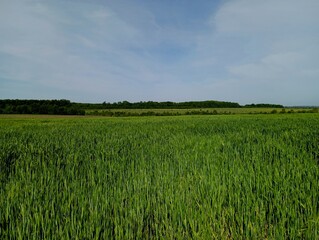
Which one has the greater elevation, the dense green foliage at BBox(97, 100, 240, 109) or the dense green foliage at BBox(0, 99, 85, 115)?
the dense green foliage at BBox(97, 100, 240, 109)

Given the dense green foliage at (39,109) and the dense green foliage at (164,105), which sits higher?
the dense green foliage at (164,105)

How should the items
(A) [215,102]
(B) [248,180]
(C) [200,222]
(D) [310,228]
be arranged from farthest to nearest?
(A) [215,102] → (B) [248,180] → (C) [200,222] → (D) [310,228]

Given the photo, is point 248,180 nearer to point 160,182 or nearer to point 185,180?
point 185,180

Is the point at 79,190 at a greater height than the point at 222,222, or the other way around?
the point at 79,190

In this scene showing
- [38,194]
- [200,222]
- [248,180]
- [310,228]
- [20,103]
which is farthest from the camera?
[20,103]

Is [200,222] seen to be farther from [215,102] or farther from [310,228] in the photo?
[215,102]

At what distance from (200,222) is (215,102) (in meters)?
101

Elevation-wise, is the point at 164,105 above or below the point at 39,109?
above

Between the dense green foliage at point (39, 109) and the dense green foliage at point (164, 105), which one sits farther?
the dense green foliage at point (164, 105)

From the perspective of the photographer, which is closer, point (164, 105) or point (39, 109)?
point (39, 109)

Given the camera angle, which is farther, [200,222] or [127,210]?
[127,210]

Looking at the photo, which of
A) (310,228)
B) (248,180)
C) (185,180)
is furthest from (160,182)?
(310,228)

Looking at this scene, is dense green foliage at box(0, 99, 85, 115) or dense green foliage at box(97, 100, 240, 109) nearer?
dense green foliage at box(0, 99, 85, 115)

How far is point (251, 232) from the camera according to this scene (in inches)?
80.7
